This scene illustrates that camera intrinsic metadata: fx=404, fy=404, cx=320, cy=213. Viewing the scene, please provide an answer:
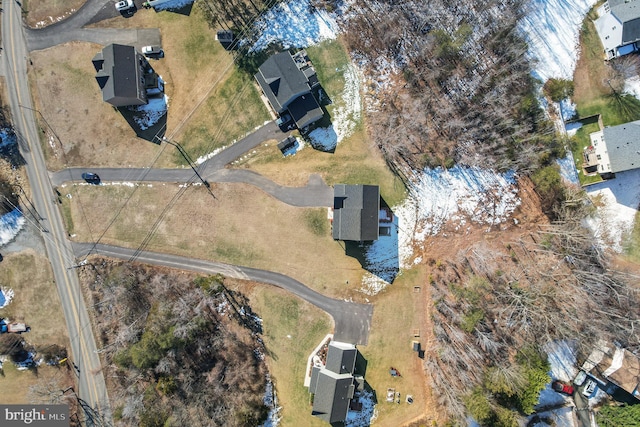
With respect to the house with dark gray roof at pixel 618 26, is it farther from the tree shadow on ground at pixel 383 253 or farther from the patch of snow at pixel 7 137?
the patch of snow at pixel 7 137

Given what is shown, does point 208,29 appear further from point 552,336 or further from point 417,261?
point 552,336

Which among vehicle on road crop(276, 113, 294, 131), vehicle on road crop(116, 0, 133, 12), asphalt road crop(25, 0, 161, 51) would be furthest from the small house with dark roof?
vehicle on road crop(116, 0, 133, 12)

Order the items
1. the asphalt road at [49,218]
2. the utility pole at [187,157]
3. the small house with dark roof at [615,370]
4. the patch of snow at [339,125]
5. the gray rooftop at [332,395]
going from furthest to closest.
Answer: the asphalt road at [49,218] < the utility pole at [187,157] < the patch of snow at [339,125] < the small house with dark roof at [615,370] < the gray rooftop at [332,395]

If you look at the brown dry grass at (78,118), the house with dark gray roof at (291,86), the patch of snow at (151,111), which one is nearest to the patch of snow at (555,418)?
the house with dark gray roof at (291,86)

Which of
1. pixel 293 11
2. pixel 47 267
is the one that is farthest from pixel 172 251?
pixel 293 11

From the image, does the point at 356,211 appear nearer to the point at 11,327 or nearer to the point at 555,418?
the point at 555,418

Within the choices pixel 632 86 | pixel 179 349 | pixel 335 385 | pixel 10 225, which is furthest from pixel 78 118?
pixel 632 86
